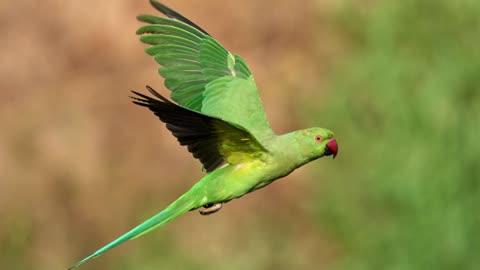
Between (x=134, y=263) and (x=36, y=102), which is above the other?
(x=36, y=102)

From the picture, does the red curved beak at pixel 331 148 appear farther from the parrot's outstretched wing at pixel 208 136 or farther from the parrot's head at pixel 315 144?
the parrot's outstretched wing at pixel 208 136

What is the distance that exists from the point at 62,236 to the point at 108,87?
214 cm

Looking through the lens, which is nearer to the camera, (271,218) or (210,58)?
(210,58)

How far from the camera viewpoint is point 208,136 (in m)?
5.08

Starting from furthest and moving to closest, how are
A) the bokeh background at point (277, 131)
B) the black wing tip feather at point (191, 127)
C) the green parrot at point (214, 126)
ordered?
the bokeh background at point (277, 131) → the green parrot at point (214, 126) → the black wing tip feather at point (191, 127)

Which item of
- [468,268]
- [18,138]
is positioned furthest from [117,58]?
[468,268]

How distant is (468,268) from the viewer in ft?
32.6

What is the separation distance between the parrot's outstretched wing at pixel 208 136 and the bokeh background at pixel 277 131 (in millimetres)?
5101

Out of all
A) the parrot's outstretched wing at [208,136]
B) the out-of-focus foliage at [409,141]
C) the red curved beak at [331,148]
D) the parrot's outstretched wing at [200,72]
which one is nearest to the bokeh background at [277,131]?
the out-of-focus foliage at [409,141]

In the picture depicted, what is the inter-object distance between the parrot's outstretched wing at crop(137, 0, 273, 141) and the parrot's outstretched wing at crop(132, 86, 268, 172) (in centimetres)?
28

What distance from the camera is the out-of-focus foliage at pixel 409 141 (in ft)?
33.5

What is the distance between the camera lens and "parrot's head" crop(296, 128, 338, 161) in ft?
17.0

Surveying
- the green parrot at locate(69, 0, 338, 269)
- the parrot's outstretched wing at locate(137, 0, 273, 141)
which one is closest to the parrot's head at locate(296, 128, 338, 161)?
the green parrot at locate(69, 0, 338, 269)

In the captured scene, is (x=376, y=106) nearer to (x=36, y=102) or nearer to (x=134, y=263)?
(x=134, y=263)
